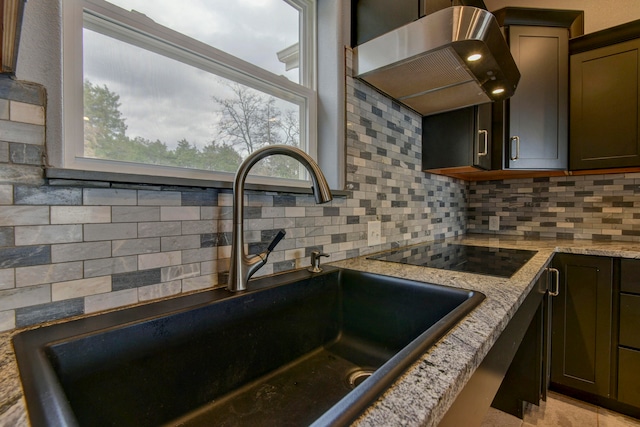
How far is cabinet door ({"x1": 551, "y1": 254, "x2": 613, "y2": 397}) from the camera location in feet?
4.65

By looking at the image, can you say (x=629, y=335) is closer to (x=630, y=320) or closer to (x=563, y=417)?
(x=630, y=320)

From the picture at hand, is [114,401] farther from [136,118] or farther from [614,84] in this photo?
[614,84]

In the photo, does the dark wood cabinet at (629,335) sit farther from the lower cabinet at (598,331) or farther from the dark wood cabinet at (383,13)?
the dark wood cabinet at (383,13)

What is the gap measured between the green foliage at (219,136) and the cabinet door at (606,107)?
5.75 ft

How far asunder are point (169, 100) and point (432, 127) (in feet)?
4.78

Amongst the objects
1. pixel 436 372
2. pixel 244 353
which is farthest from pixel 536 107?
pixel 244 353

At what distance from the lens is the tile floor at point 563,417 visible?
Answer: 1.35 metres

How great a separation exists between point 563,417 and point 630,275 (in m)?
0.76

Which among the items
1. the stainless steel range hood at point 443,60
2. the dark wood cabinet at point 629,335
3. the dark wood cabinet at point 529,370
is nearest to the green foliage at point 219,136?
the stainless steel range hood at point 443,60

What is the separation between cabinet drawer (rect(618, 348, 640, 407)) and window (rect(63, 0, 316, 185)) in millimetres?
1779

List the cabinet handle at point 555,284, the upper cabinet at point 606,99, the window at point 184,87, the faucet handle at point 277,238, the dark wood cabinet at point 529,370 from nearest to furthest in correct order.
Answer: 1. the window at point 184,87
2. the faucet handle at point 277,238
3. the dark wood cabinet at point 529,370
4. the cabinet handle at point 555,284
5. the upper cabinet at point 606,99

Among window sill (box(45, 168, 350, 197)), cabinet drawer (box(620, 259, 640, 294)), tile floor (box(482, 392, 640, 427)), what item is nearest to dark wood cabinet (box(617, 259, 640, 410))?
cabinet drawer (box(620, 259, 640, 294))

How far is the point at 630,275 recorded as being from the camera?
1350 mm

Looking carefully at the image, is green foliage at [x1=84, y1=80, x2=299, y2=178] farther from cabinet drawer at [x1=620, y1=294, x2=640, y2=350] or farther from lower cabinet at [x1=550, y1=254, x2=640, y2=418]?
cabinet drawer at [x1=620, y1=294, x2=640, y2=350]
